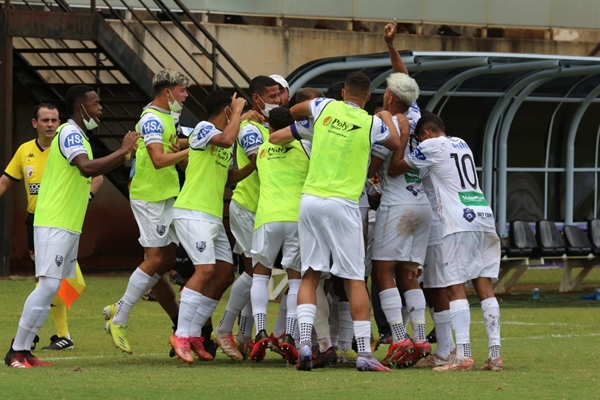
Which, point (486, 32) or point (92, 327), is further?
point (486, 32)

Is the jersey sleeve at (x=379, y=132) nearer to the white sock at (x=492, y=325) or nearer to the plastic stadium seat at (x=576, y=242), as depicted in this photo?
the white sock at (x=492, y=325)

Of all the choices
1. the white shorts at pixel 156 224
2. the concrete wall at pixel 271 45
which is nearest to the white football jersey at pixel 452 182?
the white shorts at pixel 156 224

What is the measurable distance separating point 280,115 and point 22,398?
3411 mm

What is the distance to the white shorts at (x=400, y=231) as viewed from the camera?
9.79 meters

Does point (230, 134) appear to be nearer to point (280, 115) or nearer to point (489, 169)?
point (280, 115)

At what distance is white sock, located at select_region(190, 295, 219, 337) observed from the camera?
32.7 feet

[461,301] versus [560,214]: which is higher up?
[560,214]

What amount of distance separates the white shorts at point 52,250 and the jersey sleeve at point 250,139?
1.72 metres

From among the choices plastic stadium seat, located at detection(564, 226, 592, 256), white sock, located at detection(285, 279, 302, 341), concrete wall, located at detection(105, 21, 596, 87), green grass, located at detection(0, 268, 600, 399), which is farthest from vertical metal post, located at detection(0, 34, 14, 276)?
white sock, located at detection(285, 279, 302, 341)

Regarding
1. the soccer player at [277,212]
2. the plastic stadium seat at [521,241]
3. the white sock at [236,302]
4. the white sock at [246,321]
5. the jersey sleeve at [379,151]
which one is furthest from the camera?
the plastic stadium seat at [521,241]

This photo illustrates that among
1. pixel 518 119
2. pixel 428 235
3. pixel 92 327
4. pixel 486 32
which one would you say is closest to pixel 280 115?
pixel 428 235

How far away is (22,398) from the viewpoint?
7598 millimetres

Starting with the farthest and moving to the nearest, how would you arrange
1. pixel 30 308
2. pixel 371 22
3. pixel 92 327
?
pixel 371 22 → pixel 92 327 → pixel 30 308

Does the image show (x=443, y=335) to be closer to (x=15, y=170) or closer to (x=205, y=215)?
(x=205, y=215)
